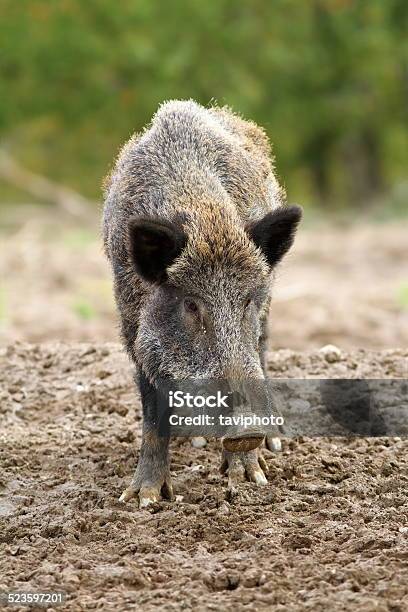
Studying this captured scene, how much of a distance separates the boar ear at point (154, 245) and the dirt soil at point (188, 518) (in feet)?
3.79

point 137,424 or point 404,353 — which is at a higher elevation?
point 404,353

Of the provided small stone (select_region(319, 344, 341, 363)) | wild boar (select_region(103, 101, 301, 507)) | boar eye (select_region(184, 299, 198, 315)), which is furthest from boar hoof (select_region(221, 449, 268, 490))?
small stone (select_region(319, 344, 341, 363))

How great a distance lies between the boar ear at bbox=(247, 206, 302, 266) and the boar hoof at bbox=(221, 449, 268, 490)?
105 cm

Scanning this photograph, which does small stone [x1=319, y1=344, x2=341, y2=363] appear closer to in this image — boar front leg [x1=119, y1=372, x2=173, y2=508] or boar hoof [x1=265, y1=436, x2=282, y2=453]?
boar hoof [x1=265, y1=436, x2=282, y2=453]

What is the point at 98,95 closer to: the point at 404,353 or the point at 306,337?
the point at 306,337

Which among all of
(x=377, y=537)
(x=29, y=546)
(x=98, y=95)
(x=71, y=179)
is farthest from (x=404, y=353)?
(x=71, y=179)

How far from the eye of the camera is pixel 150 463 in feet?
17.9

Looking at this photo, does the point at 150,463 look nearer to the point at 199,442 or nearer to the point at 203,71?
the point at 199,442

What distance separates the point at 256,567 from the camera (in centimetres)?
425

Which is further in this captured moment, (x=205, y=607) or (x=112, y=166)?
(x=112, y=166)

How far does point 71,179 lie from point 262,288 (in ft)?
93.2

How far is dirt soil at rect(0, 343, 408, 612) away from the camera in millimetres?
4035

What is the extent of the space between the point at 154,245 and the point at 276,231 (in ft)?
2.11

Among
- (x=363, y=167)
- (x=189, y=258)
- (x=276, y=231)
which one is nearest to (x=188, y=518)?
(x=189, y=258)
